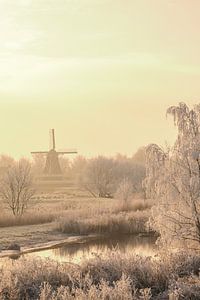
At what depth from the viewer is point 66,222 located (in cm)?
4053

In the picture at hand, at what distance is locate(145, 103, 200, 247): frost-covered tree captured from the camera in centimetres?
2039

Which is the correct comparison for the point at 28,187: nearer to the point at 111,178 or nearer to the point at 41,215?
the point at 41,215

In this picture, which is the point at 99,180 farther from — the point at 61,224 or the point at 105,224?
the point at 105,224

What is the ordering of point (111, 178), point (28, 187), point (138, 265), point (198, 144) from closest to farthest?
1. point (138, 265)
2. point (198, 144)
3. point (28, 187)
4. point (111, 178)

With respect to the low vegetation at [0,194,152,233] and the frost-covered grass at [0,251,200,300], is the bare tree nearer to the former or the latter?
the low vegetation at [0,194,152,233]

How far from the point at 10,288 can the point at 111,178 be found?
61.5 meters

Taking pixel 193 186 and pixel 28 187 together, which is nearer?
pixel 193 186

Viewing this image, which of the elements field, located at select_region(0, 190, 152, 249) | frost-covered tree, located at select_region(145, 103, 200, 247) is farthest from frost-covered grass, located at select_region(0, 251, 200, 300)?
field, located at select_region(0, 190, 152, 249)

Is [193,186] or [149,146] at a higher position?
[149,146]

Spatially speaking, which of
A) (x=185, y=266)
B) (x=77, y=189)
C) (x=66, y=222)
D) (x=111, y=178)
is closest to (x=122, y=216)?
(x=66, y=222)

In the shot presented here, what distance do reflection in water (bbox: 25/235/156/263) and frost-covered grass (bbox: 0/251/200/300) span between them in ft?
36.0

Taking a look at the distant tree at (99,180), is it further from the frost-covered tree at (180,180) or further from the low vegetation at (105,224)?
the frost-covered tree at (180,180)

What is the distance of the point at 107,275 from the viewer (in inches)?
663

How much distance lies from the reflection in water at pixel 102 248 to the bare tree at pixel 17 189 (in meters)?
13.1
